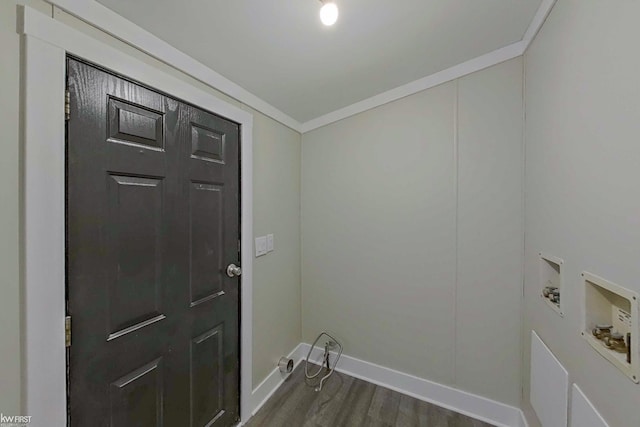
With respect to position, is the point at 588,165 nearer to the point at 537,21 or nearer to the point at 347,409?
the point at 537,21

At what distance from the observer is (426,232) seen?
1.81m

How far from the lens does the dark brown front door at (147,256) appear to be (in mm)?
889

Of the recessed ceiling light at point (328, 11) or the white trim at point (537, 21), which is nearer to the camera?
the recessed ceiling light at point (328, 11)

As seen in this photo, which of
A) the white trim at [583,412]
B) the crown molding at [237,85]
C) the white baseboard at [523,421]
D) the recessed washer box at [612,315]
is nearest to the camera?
the recessed washer box at [612,315]

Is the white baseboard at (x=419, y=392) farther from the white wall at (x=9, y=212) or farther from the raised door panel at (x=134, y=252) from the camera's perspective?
the white wall at (x=9, y=212)

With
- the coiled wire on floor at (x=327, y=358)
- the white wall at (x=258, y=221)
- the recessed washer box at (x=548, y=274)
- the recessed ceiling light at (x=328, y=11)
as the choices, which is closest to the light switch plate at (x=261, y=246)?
the white wall at (x=258, y=221)

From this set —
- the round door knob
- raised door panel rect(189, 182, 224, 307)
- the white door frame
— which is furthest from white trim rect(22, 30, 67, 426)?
the round door knob

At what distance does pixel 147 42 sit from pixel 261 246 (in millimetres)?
1229

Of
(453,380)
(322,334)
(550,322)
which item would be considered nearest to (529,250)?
(550,322)

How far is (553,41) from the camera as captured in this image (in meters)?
1.15

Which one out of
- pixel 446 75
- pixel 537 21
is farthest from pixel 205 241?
pixel 537 21

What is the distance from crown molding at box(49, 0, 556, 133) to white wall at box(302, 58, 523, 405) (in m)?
0.06

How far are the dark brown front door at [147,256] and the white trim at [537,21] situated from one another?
169cm

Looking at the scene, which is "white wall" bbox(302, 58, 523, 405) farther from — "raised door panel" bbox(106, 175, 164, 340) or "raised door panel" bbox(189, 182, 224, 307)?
"raised door panel" bbox(106, 175, 164, 340)
